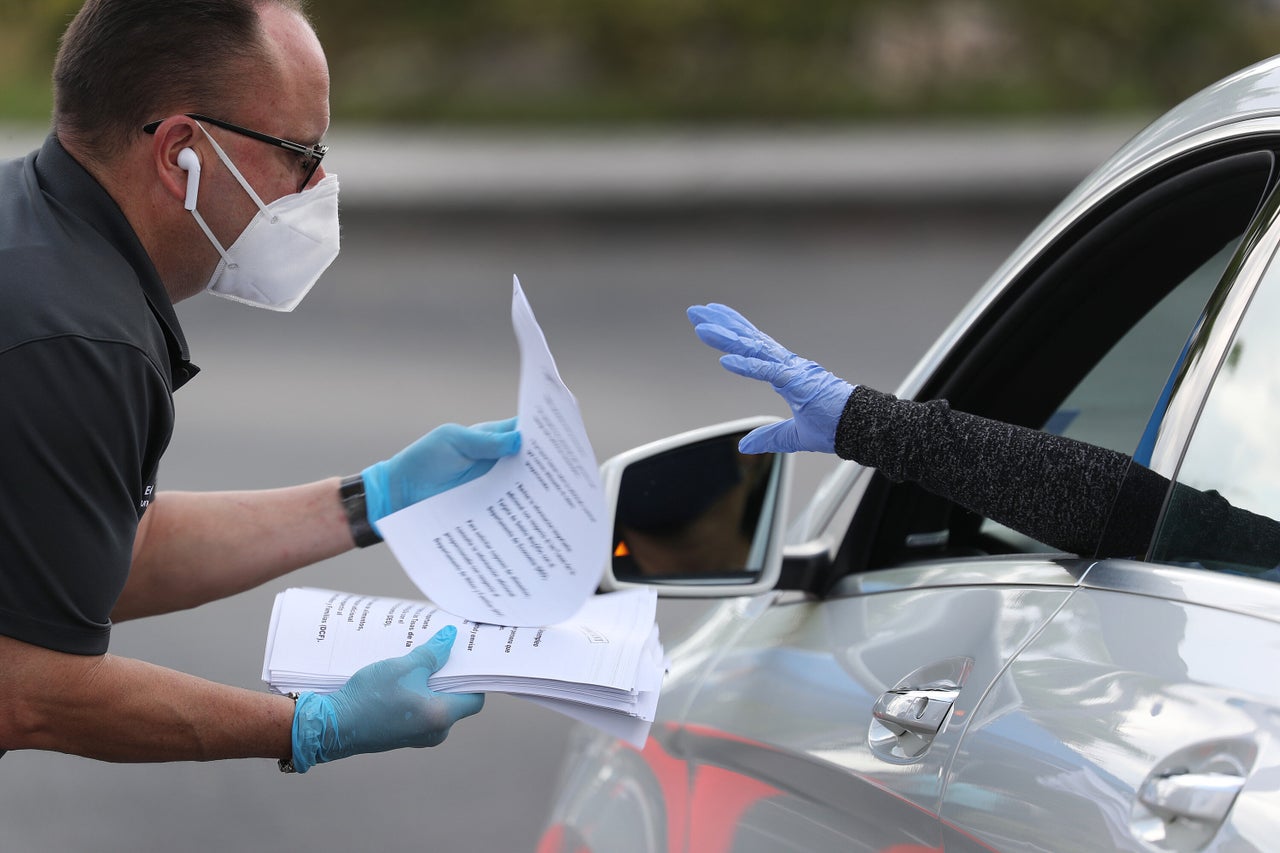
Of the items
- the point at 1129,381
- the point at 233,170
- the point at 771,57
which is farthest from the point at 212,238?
the point at 771,57

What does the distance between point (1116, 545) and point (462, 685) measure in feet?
3.03

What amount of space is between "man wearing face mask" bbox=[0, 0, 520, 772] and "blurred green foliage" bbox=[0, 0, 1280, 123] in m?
16.7

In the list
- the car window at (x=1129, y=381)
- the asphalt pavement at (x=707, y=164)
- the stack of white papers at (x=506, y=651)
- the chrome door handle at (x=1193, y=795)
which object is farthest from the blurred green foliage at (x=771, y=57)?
the chrome door handle at (x=1193, y=795)

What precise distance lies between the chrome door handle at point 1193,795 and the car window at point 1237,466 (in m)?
0.30

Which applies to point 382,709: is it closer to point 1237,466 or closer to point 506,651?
A: point 506,651

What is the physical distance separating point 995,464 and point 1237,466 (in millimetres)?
328

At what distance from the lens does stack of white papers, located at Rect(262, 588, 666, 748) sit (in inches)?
81.5

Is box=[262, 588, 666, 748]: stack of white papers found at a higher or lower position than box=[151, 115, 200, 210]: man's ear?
lower

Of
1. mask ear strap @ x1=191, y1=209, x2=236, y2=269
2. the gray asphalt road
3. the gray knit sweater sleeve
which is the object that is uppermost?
the gray knit sweater sleeve

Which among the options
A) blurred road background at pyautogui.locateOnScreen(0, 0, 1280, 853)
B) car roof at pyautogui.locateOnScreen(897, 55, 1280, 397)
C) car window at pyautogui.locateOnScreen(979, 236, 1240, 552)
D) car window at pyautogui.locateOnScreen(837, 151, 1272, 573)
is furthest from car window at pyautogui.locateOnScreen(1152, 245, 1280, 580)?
blurred road background at pyautogui.locateOnScreen(0, 0, 1280, 853)

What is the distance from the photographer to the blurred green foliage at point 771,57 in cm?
1880

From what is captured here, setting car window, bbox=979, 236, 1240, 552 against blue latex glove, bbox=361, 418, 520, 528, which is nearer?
car window, bbox=979, 236, 1240, 552

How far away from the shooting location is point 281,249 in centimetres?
257

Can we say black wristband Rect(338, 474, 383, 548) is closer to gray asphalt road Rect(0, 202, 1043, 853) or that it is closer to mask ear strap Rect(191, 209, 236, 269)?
mask ear strap Rect(191, 209, 236, 269)
